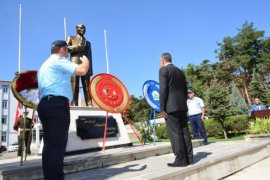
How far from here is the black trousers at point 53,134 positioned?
3164mm

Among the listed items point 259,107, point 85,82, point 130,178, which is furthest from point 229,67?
point 130,178

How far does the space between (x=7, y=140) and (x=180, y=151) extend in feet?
230

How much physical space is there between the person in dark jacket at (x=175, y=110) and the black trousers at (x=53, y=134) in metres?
2.13

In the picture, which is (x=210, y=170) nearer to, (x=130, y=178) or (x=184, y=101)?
(x=184, y=101)

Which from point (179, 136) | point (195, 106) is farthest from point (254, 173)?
point (195, 106)

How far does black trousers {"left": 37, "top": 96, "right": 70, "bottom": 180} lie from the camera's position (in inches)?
125

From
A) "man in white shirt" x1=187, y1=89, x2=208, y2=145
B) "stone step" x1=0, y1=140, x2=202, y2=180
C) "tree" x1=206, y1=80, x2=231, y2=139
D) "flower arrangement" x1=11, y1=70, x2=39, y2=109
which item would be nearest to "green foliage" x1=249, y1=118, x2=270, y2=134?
"man in white shirt" x1=187, y1=89, x2=208, y2=145

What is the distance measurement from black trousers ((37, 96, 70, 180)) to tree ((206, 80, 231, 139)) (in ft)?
51.4

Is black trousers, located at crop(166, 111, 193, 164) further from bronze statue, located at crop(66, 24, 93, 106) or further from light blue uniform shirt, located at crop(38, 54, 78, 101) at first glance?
bronze statue, located at crop(66, 24, 93, 106)

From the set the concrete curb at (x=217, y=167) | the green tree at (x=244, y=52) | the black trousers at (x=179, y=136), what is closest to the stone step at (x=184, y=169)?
the concrete curb at (x=217, y=167)

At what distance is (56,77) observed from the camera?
3395mm

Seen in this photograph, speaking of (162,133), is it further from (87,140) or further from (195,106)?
(87,140)

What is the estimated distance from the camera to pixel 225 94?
60.8 feet

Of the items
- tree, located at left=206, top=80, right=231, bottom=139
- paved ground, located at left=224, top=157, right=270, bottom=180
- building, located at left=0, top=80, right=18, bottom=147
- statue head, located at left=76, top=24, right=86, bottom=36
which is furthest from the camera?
building, located at left=0, top=80, right=18, bottom=147
